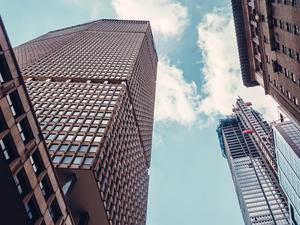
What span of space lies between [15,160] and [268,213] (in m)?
174

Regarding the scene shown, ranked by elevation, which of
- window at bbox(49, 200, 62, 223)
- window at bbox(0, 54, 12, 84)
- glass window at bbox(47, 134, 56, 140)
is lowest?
glass window at bbox(47, 134, 56, 140)

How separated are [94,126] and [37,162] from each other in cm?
3340

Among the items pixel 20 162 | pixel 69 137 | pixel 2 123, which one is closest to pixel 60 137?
pixel 69 137

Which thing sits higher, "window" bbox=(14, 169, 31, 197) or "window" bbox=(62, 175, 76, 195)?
"window" bbox=(14, 169, 31, 197)

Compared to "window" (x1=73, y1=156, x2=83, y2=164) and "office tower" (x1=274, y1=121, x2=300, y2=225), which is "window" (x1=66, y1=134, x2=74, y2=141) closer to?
"window" (x1=73, y1=156, x2=83, y2=164)

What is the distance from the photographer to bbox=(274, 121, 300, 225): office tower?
129m

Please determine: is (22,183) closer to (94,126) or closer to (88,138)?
(88,138)

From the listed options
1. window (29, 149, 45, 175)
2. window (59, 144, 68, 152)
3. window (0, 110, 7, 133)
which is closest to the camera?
window (0, 110, 7, 133)

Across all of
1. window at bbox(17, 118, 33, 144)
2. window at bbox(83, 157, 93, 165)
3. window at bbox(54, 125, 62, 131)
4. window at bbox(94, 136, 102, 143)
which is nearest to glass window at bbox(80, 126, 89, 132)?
window at bbox(94, 136, 102, 143)

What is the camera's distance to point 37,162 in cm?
3700

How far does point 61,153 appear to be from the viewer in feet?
200

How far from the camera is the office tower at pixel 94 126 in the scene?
60.2 m

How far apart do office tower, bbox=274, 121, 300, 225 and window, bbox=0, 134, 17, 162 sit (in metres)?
110

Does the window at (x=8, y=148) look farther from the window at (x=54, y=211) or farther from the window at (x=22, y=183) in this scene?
the window at (x=54, y=211)
